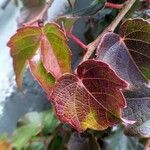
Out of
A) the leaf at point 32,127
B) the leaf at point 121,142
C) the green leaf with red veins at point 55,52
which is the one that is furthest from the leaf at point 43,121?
the green leaf with red veins at point 55,52

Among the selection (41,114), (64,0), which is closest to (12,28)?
(64,0)

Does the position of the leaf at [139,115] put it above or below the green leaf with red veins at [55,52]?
below

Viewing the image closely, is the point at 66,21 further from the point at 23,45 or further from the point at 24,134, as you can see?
the point at 24,134

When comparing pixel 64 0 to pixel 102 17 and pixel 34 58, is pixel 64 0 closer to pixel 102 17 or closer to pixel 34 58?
pixel 102 17

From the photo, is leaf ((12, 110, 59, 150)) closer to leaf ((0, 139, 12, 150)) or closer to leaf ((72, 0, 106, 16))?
leaf ((0, 139, 12, 150))

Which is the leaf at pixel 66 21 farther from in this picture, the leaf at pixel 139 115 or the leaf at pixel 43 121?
the leaf at pixel 43 121

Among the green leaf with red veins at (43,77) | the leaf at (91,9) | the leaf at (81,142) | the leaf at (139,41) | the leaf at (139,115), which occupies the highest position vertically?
the green leaf with red veins at (43,77)

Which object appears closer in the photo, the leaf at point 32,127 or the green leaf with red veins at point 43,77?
the green leaf with red veins at point 43,77
